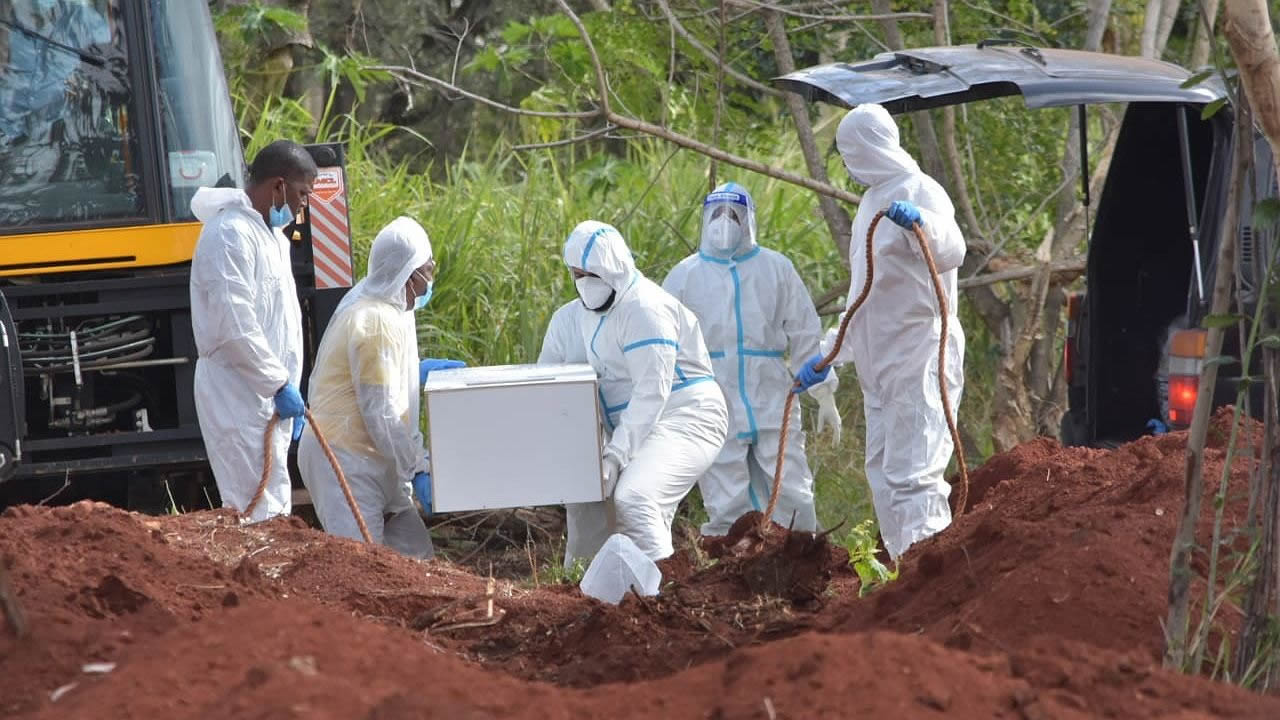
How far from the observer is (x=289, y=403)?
6895 millimetres

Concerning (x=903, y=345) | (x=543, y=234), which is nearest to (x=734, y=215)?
(x=903, y=345)

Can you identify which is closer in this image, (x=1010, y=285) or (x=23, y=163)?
(x=23, y=163)

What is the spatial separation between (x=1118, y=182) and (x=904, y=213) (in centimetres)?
119

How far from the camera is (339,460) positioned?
731cm

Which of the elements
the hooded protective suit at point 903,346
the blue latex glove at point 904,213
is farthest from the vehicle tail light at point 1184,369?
the blue latex glove at point 904,213

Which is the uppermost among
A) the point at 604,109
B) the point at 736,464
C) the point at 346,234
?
the point at 604,109

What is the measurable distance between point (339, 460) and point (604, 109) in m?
2.32

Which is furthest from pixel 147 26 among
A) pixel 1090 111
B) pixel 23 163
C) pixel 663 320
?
pixel 1090 111

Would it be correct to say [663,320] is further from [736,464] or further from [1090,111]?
[1090,111]

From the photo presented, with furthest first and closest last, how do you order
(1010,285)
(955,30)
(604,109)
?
(955,30), (1010,285), (604,109)

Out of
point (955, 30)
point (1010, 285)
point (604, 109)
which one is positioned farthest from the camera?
point (955, 30)

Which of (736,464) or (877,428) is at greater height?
(877,428)

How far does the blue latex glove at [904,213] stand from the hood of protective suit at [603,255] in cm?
144

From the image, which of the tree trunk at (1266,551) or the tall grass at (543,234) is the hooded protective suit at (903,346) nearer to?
the tall grass at (543,234)
